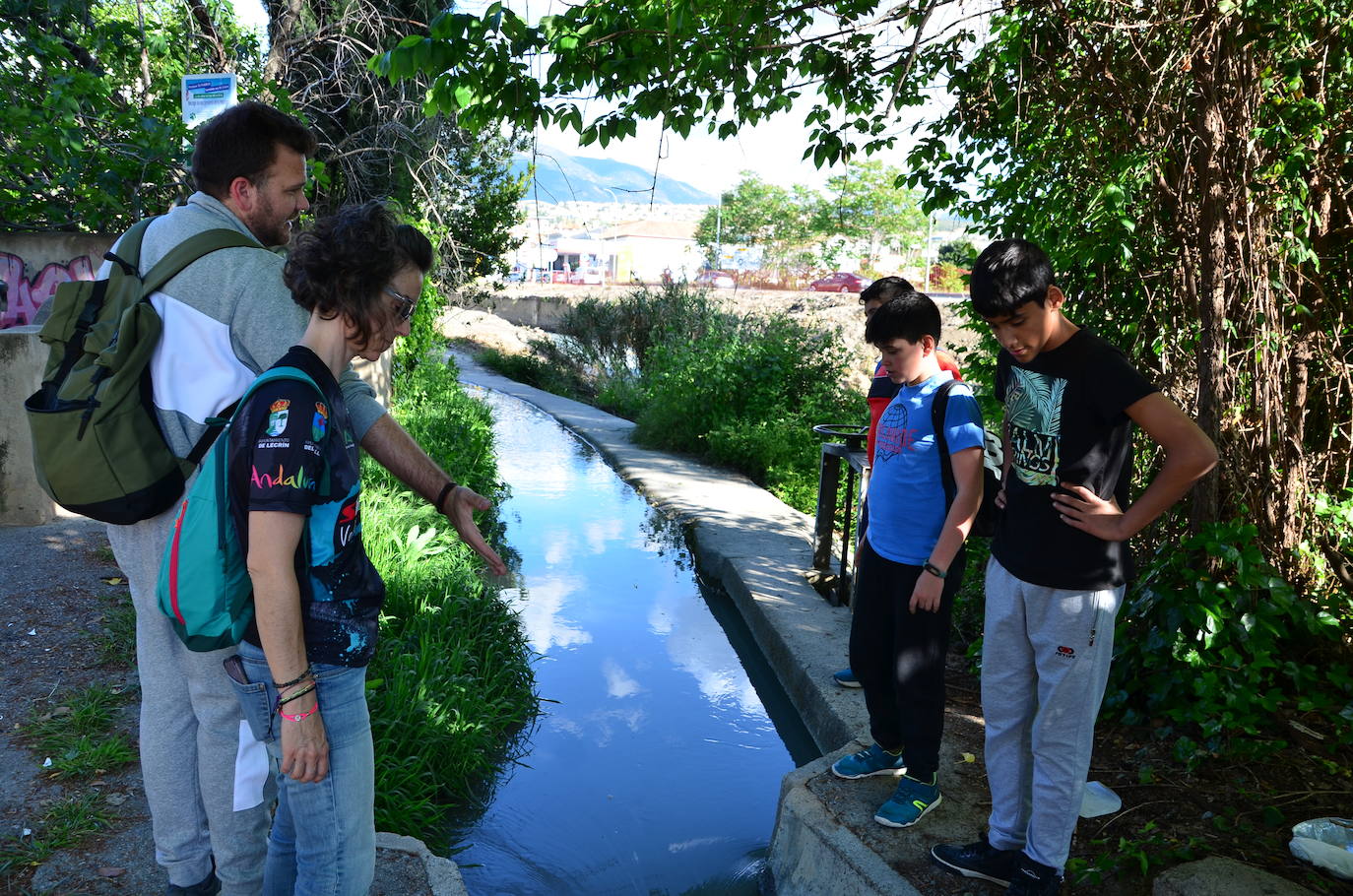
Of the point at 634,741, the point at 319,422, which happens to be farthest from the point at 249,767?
the point at 634,741

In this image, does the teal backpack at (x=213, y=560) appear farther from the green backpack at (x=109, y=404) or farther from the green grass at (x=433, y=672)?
the green grass at (x=433, y=672)

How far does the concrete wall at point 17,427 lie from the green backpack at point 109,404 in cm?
480

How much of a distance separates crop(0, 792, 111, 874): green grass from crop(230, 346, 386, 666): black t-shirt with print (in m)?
1.54

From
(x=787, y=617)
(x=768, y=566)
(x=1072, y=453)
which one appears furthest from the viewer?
(x=768, y=566)

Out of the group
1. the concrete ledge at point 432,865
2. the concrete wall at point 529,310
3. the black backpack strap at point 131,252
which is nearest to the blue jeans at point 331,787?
the concrete ledge at point 432,865

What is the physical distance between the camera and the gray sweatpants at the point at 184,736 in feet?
6.98

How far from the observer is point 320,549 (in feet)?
5.77

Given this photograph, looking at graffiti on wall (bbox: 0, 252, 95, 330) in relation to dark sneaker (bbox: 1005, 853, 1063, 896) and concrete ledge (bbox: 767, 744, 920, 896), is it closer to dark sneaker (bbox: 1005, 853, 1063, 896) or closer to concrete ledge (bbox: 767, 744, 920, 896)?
concrete ledge (bbox: 767, 744, 920, 896)

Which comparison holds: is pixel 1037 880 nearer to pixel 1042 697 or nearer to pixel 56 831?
pixel 1042 697

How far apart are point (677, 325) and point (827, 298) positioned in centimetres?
574

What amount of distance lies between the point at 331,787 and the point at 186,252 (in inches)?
45.9

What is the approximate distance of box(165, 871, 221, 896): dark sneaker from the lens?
91.4 inches

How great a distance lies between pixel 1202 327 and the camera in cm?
330

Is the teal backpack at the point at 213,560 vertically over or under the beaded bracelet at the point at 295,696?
over
